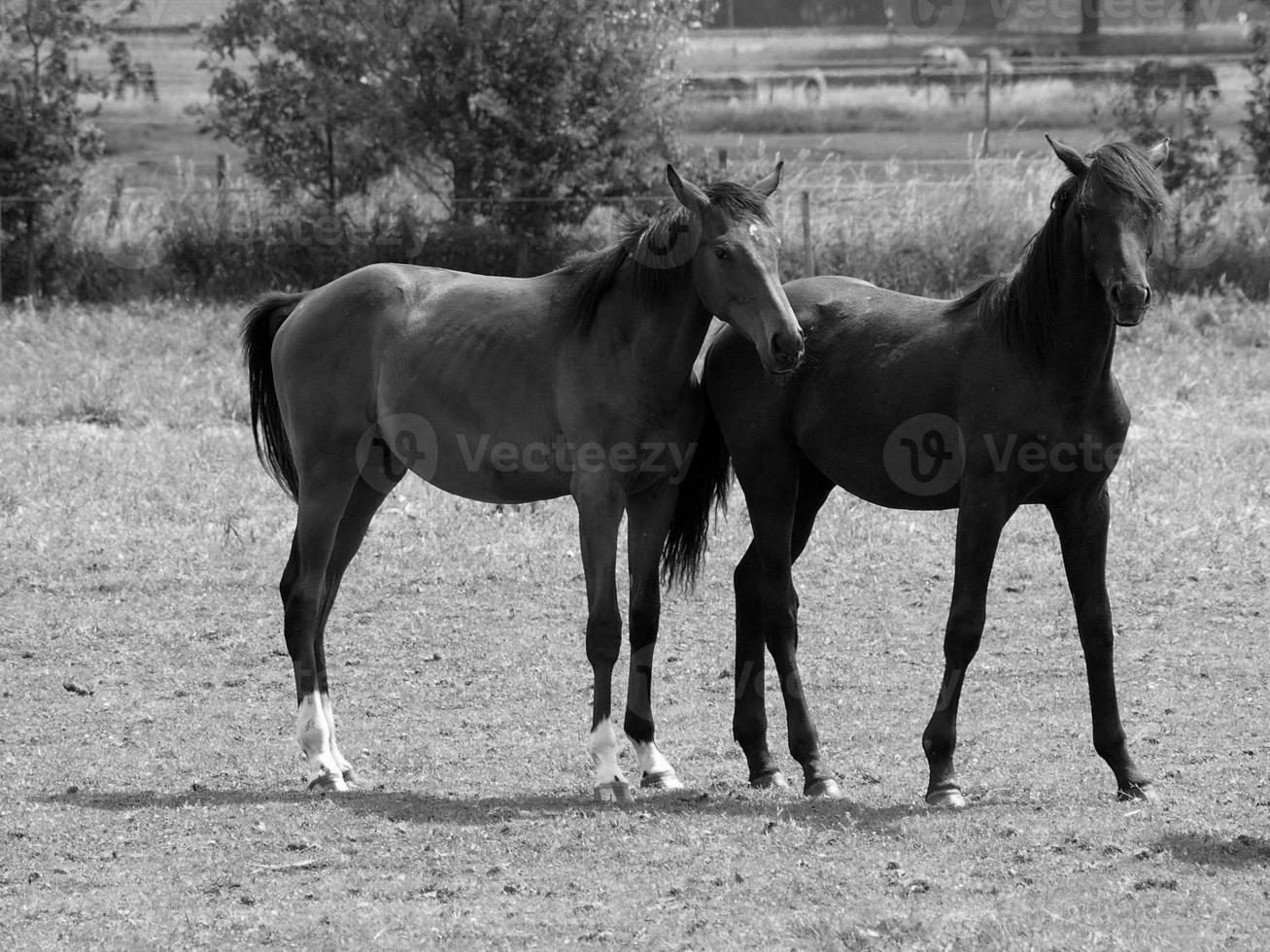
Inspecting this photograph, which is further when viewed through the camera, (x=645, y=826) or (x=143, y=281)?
(x=143, y=281)

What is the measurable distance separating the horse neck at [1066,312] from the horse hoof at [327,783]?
293 centimetres

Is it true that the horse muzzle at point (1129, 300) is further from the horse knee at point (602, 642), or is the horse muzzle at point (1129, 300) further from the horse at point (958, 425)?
the horse knee at point (602, 642)

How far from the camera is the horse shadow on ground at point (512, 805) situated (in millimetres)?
5301

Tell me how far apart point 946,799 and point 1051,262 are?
185 centimetres

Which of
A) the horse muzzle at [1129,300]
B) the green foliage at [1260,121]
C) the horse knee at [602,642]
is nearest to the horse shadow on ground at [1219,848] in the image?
the horse muzzle at [1129,300]

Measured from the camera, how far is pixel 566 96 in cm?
1720

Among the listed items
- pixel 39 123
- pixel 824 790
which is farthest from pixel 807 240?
pixel 824 790

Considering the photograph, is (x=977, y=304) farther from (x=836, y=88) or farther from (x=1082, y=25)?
(x=1082, y=25)

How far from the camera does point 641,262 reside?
18.8ft

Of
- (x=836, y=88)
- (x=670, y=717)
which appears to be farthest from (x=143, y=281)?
(x=836, y=88)

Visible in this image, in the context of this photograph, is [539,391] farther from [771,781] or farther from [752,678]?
[771,781]

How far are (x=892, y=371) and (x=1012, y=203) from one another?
12.1 m

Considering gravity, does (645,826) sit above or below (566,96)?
below

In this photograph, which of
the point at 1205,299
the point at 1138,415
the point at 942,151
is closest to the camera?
the point at 1138,415
